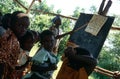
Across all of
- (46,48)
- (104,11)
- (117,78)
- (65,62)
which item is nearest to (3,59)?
(65,62)

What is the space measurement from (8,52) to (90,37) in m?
2.10

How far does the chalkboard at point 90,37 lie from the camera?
480cm

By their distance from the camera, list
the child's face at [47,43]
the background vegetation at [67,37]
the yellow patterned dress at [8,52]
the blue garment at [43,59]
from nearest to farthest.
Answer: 1. the yellow patterned dress at [8,52]
2. the blue garment at [43,59]
3. the child's face at [47,43]
4. the background vegetation at [67,37]

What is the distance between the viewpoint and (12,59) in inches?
137

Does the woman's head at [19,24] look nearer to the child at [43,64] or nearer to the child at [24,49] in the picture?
the child at [24,49]

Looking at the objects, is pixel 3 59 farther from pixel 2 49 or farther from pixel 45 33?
pixel 45 33

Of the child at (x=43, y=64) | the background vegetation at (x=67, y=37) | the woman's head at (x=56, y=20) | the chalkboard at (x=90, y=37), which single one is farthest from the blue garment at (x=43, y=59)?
the background vegetation at (x=67, y=37)

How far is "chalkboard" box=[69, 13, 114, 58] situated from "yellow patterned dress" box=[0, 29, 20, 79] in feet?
5.66

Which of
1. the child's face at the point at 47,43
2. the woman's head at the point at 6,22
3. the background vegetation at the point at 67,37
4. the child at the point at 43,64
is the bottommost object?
the background vegetation at the point at 67,37

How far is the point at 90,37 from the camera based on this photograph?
5184 mm

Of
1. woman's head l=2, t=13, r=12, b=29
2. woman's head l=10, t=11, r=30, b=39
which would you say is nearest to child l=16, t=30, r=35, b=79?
woman's head l=2, t=13, r=12, b=29

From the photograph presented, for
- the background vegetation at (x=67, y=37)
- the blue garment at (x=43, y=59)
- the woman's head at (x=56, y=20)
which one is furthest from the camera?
the background vegetation at (x=67, y=37)

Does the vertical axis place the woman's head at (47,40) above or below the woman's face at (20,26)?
below

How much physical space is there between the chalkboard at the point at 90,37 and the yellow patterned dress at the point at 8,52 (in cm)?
173
